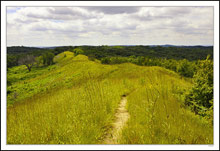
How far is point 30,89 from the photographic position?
14.0 ft

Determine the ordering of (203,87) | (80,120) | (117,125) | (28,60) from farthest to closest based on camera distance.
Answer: (28,60), (203,87), (117,125), (80,120)

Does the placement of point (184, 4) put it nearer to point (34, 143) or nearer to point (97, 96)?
point (97, 96)

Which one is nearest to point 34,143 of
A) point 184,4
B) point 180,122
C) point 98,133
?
point 98,133

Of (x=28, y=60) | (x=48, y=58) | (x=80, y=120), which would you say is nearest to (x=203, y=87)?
(x=80, y=120)

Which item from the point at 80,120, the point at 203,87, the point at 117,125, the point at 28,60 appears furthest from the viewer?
the point at 28,60

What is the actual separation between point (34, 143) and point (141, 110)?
239 cm

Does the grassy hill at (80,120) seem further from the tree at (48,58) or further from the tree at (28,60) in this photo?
the tree at (28,60)

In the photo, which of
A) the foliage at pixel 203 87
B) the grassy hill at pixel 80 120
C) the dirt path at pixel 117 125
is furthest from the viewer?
the foliage at pixel 203 87

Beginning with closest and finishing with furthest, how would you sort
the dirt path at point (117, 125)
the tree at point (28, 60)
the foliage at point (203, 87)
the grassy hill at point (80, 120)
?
the grassy hill at point (80, 120) → the dirt path at point (117, 125) → the foliage at point (203, 87) → the tree at point (28, 60)

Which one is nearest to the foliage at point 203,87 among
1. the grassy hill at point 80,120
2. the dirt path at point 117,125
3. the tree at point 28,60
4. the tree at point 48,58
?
the grassy hill at point 80,120

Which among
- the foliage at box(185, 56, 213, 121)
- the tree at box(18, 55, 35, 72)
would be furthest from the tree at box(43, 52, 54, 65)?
the foliage at box(185, 56, 213, 121)

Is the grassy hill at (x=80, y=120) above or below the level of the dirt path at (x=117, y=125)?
above

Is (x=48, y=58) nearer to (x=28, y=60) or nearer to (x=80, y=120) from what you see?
(x=28, y=60)

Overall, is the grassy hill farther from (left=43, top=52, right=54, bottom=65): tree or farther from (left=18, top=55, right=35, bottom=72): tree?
(left=18, top=55, right=35, bottom=72): tree
